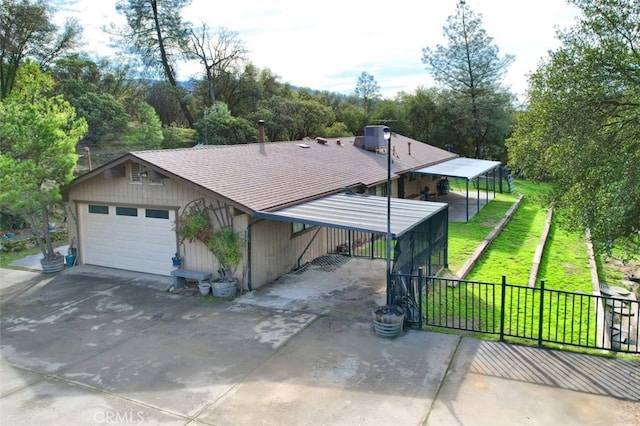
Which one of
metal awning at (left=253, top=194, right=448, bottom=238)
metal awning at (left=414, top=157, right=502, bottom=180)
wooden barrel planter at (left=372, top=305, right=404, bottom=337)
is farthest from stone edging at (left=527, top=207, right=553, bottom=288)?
wooden barrel planter at (left=372, top=305, right=404, bottom=337)

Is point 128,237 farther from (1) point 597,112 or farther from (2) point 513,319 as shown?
(1) point 597,112

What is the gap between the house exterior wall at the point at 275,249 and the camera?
12.0m

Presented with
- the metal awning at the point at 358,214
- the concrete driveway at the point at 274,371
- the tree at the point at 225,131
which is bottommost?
the concrete driveway at the point at 274,371

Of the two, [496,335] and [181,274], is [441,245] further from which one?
[181,274]

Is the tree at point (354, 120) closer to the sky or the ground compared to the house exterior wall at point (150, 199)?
closer to the sky

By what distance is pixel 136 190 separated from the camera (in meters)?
13.4

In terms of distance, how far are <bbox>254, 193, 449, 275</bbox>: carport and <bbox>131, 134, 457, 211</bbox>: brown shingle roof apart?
61 cm

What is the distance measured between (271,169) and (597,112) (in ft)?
29.8

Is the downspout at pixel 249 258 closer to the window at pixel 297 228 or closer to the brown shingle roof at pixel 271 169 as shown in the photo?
the brown shingle roof at pixel 271 169

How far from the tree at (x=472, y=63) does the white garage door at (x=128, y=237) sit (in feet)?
111

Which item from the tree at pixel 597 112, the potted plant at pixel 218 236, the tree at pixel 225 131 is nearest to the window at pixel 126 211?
the potted plant at pixel 218 236

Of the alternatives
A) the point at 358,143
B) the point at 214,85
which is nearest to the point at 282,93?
the point at 214,85

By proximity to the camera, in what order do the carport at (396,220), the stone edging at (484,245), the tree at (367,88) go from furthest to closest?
1. the tree at (367,88)
2. the stone edging at (484,245)
3. the carport at (396,220)

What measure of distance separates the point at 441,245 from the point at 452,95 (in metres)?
31.9
